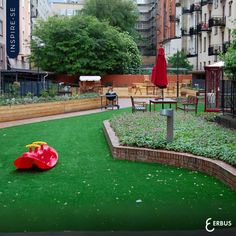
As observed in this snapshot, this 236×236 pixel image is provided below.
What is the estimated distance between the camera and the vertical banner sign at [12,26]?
88.1 feet

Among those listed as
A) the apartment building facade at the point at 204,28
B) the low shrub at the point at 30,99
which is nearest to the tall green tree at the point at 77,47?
the apartment building facade at the point at 204,28

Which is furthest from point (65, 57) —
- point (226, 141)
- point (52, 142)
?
point (226, 141)

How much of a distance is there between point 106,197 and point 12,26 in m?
22.1

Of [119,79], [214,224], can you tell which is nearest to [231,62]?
[214,224]

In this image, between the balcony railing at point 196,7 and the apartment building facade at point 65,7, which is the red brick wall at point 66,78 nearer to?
the balcony railing at point 196,7

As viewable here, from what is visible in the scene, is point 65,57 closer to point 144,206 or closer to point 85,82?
point 85,82

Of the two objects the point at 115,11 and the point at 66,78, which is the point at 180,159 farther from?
the point at 115,11

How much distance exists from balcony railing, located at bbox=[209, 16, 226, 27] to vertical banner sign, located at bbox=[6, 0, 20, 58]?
76.2ft

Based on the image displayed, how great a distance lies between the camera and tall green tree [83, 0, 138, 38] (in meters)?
62.9

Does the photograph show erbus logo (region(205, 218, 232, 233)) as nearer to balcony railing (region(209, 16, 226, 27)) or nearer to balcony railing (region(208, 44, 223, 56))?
balcony railing (region(209, 16, 226, 27))

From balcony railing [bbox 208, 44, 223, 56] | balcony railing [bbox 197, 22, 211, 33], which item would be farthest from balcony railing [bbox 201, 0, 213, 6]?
balcony railing [bbox 208, 44, 223, 56]

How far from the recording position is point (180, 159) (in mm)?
9375

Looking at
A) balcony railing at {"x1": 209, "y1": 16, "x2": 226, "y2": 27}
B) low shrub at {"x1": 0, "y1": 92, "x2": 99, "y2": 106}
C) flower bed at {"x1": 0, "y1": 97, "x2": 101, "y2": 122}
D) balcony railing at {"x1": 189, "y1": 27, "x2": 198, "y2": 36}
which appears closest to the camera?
flower bed at {"x1": 0, "y1": 97, "x2": 101, "y2": 122}

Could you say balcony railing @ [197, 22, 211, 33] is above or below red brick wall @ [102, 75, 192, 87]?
above
